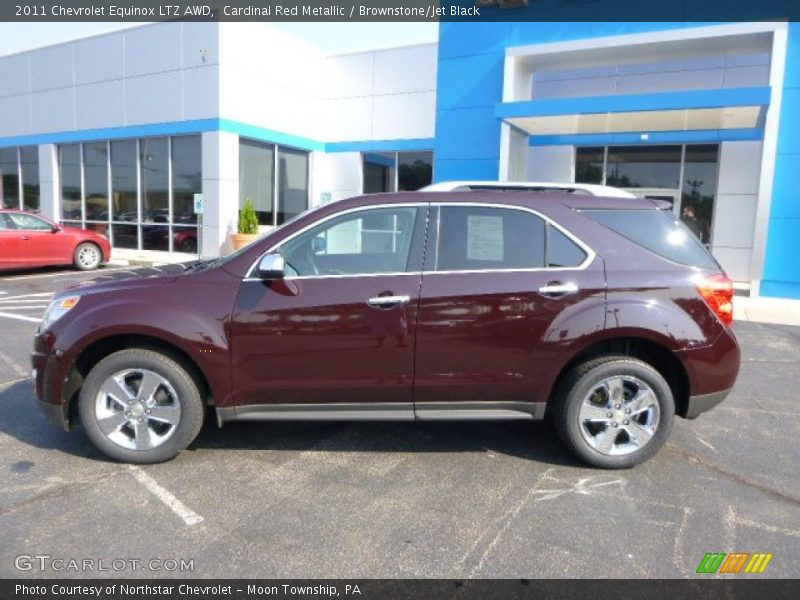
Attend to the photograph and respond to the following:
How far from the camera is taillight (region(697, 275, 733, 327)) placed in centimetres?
376

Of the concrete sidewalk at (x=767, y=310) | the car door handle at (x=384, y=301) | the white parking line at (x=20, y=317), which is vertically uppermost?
the car door handle at (x=384, y=301)

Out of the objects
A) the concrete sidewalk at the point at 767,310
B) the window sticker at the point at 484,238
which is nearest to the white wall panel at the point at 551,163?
the concrete sidewalk at the point at 767,310

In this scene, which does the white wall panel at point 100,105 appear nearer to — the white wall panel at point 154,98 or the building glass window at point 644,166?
the white wall panel at point 154,98

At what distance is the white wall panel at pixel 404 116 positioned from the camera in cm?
1708

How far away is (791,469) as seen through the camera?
13.0ft

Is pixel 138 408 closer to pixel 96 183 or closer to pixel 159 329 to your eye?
pixel 159 329

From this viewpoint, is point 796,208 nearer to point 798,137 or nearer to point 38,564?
point 798,137

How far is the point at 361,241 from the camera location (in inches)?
164

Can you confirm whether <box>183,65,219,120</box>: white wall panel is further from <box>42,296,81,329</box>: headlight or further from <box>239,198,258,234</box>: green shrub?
<box>42,296,81,329</box>: headlight

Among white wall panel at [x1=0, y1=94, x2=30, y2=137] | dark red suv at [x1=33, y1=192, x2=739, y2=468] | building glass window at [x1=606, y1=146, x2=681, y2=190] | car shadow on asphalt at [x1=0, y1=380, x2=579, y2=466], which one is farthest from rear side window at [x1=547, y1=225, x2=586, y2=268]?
white wall panel at [x1=0, y1=94, x2=30, y2=137]

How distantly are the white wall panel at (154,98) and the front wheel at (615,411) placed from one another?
1523cm

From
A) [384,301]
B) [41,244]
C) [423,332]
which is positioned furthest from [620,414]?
[41,244]

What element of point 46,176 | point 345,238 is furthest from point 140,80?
point 345,238

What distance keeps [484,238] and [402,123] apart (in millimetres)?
14400
